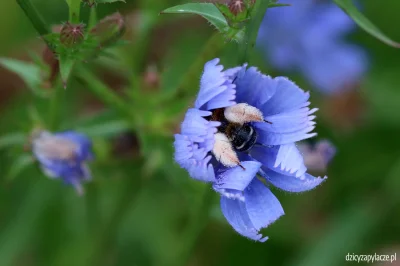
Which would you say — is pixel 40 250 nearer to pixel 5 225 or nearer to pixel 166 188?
pixel 5 225

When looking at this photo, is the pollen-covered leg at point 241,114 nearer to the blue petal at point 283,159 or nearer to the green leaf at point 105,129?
the blue petal at point 283,159

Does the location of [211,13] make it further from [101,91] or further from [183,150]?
[101,91]

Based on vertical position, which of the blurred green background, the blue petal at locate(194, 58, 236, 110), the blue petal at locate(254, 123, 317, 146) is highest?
the blue petal at locate(194, 58, 236, 110)

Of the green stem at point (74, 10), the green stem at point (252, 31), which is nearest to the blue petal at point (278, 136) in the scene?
the green stem at point (252, 31)

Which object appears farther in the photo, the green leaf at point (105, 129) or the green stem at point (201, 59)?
the green leaf at point (105, 129)

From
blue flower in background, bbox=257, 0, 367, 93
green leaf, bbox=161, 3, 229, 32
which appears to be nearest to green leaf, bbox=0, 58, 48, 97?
green leaf, bbox=161, 3, 229, 32

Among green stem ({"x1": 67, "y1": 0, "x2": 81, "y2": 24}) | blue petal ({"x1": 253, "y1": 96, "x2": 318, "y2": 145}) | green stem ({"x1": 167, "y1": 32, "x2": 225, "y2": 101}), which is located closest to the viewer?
blue petal ({"x1": 253, "y1": 96, "x2": 318, "y2": 145})

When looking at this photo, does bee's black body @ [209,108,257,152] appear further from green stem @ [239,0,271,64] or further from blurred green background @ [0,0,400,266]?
blurred green background @ [0,0,400,266]
